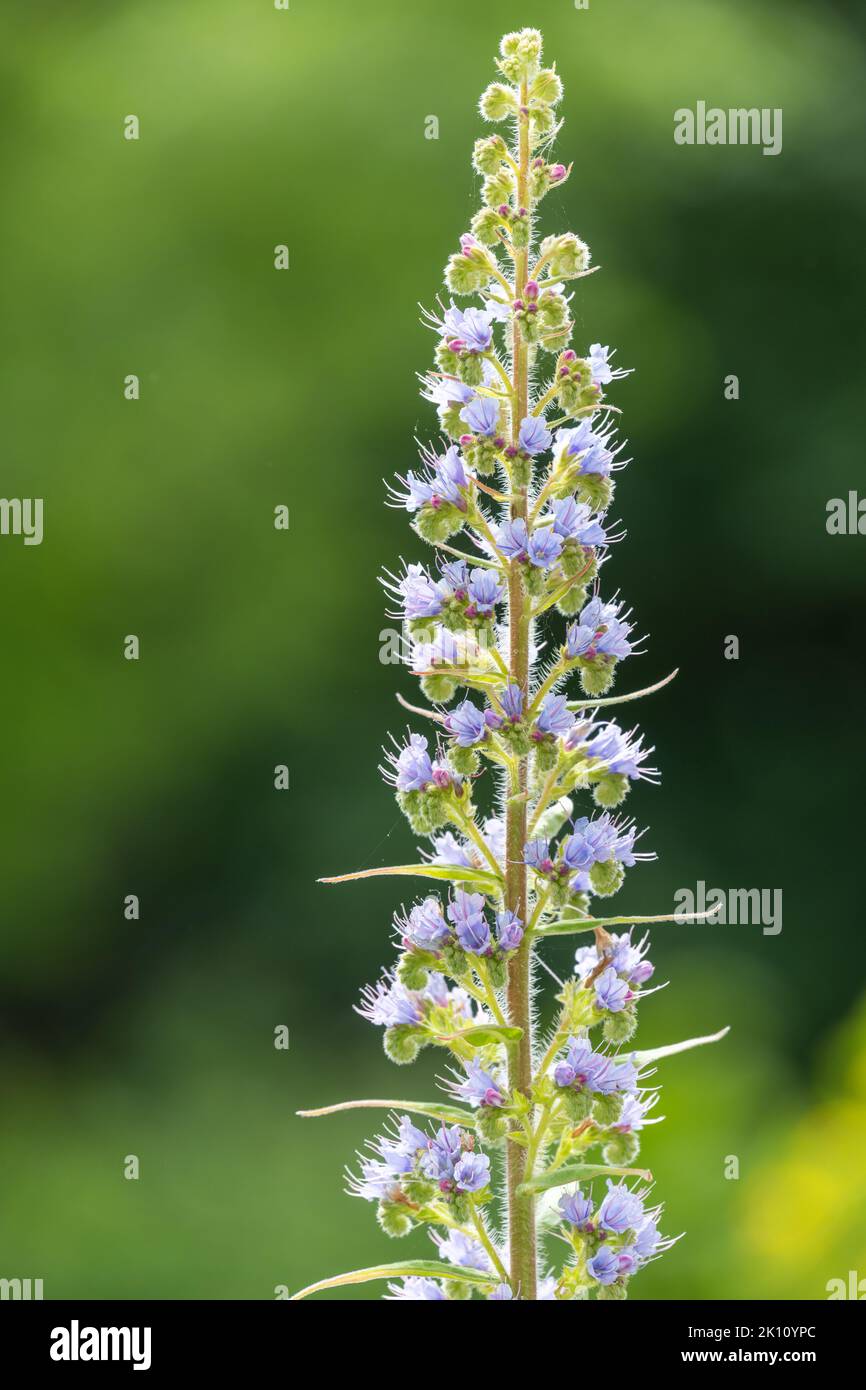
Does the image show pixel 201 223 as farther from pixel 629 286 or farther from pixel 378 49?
pixel 629 286

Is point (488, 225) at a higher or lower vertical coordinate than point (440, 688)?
higher

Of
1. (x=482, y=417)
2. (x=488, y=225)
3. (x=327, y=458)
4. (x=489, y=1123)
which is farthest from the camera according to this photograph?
(x=327, y=458)

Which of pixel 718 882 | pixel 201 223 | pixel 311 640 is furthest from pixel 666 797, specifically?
pixel 201 223

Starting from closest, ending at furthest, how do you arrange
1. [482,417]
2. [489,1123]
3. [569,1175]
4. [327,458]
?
[569,1175]
[489,1123]
[482,417]
[327,458]

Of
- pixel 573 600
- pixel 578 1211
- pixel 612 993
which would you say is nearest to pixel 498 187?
pixel 573 600

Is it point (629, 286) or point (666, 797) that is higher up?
point (629, 286)

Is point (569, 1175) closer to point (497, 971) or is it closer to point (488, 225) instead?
point (497, 971)
